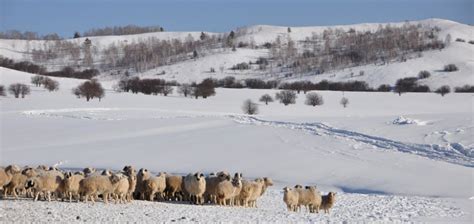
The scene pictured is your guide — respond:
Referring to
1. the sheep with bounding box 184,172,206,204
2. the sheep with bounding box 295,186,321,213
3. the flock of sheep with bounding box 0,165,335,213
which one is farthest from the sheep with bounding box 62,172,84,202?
the sheep with bounding box 295,186,321,213

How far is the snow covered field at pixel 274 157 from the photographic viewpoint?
1143cm

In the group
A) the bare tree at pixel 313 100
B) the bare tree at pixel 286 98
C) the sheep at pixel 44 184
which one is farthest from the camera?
the bare tree at pixel 286 98

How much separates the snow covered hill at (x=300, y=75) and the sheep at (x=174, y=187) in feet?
284

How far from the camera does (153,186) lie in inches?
522

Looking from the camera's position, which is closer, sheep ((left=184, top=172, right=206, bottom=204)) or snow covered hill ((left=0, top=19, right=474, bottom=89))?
sheep ((left=184, top=172, right=206, bottom=204))

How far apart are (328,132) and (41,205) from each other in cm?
2069

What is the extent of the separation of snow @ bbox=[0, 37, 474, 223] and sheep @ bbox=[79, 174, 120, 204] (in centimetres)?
54

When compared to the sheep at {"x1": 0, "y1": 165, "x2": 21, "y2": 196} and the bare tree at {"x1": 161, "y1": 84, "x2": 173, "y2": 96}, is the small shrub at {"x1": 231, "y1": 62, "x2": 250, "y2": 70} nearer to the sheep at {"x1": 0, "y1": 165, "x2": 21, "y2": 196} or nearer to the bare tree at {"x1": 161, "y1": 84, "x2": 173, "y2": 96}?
the bare tree at {"x1": 161, "y1": 84, "x2": 173, "y2": 96}

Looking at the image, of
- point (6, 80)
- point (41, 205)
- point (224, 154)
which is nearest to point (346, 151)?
point (224, 154)

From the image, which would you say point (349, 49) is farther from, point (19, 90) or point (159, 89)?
point (19, 90)

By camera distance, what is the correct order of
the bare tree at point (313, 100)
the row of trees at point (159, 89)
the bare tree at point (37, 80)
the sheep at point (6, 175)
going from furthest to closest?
the bare tree at point (37, 80)
the row of trees at point (159, 89)
the bare tree at point (313, 100)
the sheep at point (6, 175)

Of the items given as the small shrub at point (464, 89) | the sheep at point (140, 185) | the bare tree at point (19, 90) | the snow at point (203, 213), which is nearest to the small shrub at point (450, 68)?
the small shrub at point (464, 89)

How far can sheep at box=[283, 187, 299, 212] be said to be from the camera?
13.3 metres

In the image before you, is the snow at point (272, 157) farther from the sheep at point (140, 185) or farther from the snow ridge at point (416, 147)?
the sheep at point (140, 185)
